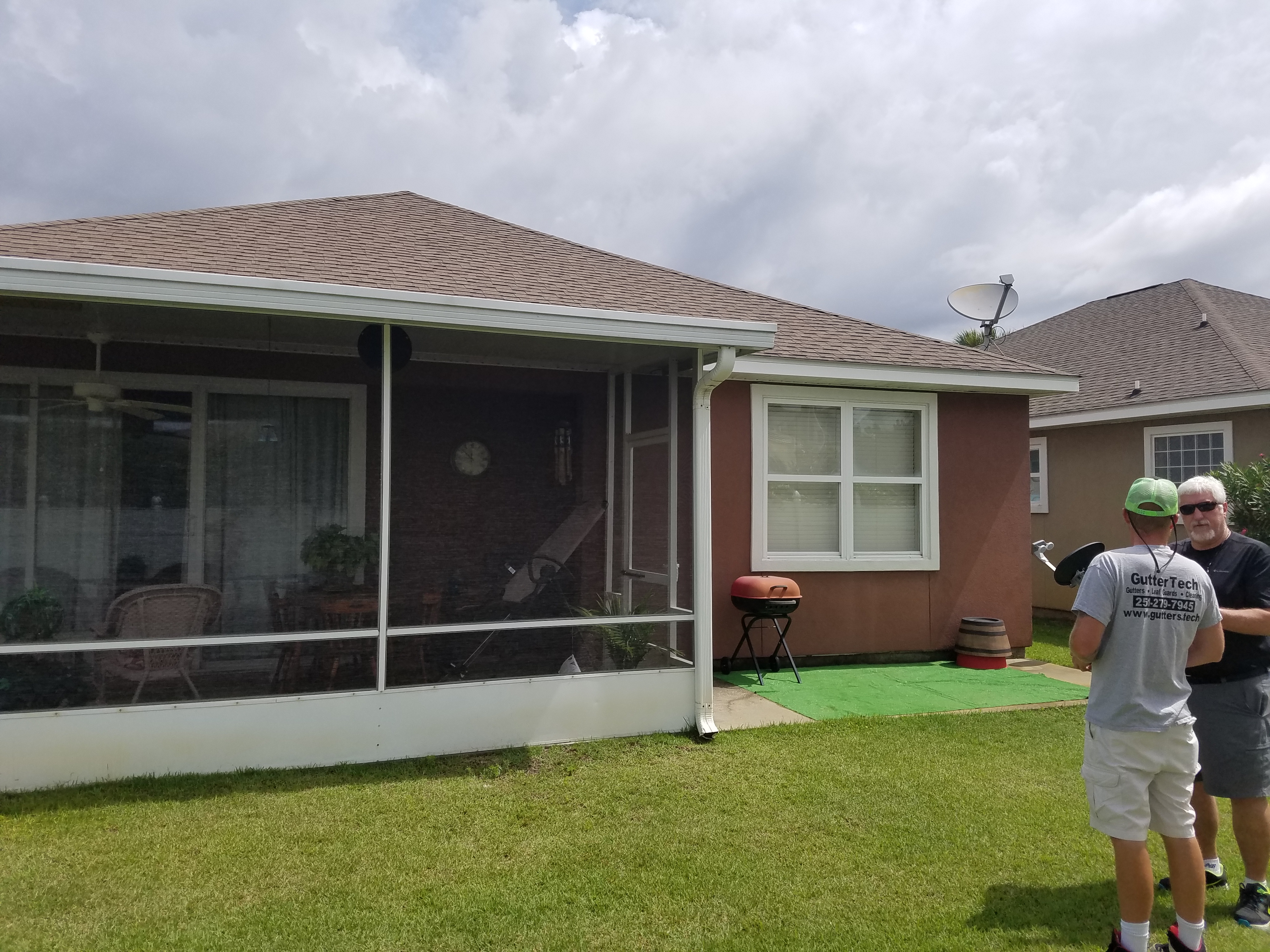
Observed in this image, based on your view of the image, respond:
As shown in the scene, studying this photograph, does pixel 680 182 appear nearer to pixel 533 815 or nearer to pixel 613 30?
pixel 613 30

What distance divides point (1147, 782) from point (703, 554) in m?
3.05

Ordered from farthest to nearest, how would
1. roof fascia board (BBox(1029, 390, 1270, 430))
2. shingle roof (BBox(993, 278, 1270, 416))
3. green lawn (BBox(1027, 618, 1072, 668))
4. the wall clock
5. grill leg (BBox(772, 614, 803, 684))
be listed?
shingle roof (BBox(993, 278, 1270, 416)) < roof fascia board (BBox(1029, 390, 1270, 430)) < green lawn (BBox(1027, 618, 1072, 668)) < grill leg (BBox(772, 614, 803, 684)) < the wall clock

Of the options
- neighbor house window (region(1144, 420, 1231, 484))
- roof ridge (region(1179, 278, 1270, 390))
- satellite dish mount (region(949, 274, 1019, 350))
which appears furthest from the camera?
satellite dish mount (region(949, 274, 1019, 350))

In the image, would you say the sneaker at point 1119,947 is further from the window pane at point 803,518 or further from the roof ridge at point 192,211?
the roof ridge at point 192,211

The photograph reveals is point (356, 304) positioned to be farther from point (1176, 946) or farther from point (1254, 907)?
point (1254, 907)

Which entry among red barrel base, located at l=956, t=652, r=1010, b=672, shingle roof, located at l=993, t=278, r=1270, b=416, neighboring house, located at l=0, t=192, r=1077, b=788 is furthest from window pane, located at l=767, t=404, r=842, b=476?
shingle roof, located at l=993, t=278, r=1270, b=416

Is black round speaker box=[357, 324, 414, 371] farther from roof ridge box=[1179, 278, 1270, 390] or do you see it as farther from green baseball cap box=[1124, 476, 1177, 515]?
roof ridge box=[1179, 278, 1270, 390]

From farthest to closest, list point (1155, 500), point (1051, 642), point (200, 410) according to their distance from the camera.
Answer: point (1051, 642) → point (200, 410) → point (1155, 500)

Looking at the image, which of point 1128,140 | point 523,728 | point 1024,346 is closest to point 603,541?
point 523,728

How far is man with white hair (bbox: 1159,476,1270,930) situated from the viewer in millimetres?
3008

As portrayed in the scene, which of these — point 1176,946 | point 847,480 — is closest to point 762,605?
point 847,480

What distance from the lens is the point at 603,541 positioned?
5.68 metres

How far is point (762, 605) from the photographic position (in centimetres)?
668

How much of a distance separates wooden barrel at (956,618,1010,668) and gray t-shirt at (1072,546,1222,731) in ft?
17.2
